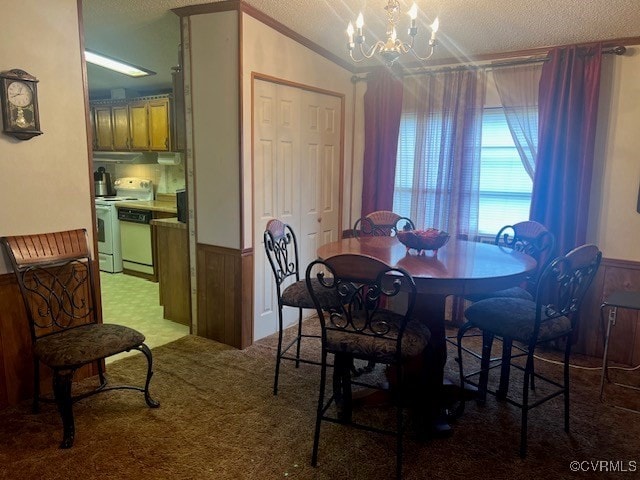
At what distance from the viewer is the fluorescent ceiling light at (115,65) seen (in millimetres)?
4309

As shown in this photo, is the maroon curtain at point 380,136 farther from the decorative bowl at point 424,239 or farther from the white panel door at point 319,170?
the decorative bowl at point 424,239

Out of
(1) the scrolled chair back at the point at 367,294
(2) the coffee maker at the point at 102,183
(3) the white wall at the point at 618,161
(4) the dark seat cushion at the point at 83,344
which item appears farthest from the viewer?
(2) the coffee maker at the point at 102,183

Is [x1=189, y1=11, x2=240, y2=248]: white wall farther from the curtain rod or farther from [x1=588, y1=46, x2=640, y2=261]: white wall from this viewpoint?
[x1=588, y1=46, x2=640, y2=261]: white wall

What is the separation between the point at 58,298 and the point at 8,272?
0.93 feet

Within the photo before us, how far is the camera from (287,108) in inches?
139

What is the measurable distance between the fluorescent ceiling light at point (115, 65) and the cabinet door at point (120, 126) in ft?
2.49

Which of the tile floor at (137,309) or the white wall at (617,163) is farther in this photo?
the tile floor at (137,309)

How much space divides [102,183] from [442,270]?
557 centimetres

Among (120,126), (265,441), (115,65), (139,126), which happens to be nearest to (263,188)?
(265,441)

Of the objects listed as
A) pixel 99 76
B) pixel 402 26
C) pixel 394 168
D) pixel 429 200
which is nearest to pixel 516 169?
pixel 429 200

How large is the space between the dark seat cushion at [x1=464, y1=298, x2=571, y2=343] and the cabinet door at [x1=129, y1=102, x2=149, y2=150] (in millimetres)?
4541
